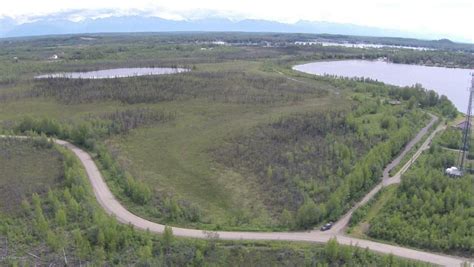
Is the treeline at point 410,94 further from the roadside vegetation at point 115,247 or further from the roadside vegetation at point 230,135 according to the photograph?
the roadside vegetation at point 115,247

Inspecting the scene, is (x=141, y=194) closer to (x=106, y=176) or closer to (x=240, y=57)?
(x=106, y=176)

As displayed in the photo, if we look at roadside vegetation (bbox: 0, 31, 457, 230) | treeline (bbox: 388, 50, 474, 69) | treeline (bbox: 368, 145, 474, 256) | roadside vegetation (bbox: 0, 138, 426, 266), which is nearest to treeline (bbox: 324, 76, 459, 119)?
roadside vegetation (bbox: 0, 31, 457, 230)

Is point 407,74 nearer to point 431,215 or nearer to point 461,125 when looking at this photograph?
point 461,125

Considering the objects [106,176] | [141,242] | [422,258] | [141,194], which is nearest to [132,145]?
[106,176]

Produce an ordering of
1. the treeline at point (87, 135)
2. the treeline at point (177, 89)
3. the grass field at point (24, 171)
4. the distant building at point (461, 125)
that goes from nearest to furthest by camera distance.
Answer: the grass field at point (24, 171) → the treeline at point (87, 135) → the distant building at point (461, 125) → the treeline at point (177, 89)

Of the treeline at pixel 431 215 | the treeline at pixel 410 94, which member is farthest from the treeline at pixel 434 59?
the treeline at pixel 431 215

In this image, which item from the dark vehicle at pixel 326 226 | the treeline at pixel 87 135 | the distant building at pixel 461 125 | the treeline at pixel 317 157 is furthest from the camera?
the distant building at pixel 461 125

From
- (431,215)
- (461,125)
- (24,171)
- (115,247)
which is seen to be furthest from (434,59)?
(115,247)
